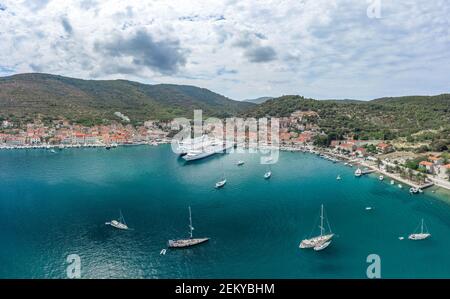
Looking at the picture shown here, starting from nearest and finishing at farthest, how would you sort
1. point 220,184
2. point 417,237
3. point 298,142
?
point 417,237
point 220,184
point 298,142

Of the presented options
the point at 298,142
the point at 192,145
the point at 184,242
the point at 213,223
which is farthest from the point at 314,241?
the point at 298,142

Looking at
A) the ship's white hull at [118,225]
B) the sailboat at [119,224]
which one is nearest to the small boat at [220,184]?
the sailboat at [119,224]

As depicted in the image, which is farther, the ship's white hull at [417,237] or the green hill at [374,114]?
the green hill at [374,114]

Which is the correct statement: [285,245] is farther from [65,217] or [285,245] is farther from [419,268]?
[65,217]

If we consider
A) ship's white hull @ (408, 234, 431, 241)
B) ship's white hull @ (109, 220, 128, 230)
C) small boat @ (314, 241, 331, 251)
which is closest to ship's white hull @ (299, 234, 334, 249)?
small boat @ (314, 241, 331, 251)

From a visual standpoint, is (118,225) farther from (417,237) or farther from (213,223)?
(417,237)

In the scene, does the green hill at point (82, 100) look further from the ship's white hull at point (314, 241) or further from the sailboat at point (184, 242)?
the ship's white hull at point (314, 241)
